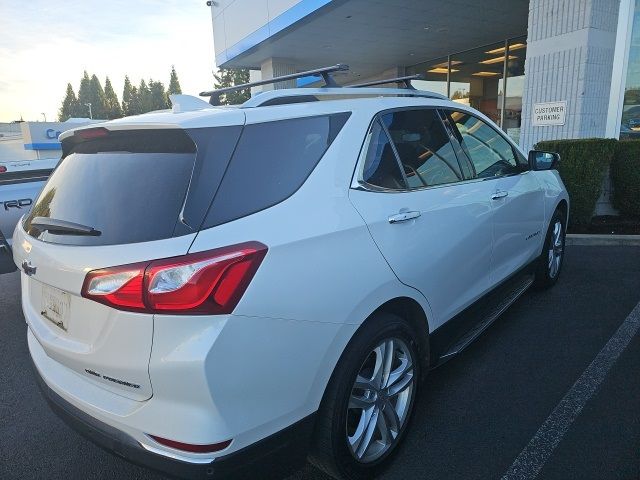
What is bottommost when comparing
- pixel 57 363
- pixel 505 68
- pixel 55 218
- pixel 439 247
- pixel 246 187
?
pixel 57 363

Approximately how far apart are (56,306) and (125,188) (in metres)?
0.61

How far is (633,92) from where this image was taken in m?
8.85

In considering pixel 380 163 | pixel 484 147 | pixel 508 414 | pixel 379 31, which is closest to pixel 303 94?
pixel 380 163

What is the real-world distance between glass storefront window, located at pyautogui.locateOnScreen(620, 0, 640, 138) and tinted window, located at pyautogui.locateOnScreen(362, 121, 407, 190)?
8.63m

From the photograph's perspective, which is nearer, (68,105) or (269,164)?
(269,164)

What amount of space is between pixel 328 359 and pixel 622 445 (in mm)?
1750

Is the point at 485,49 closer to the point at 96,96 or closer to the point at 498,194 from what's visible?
the point at 498,194

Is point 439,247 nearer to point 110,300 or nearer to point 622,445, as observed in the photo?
point 622,445

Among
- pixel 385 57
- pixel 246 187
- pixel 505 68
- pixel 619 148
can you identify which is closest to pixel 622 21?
pixel 619 148

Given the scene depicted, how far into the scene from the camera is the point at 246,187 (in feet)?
5.75

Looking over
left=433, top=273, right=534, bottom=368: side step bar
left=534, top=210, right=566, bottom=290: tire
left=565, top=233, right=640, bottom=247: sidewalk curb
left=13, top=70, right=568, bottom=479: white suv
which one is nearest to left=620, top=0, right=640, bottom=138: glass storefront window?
left=565, top=233, right=640, bottom=247: sidewalk curb

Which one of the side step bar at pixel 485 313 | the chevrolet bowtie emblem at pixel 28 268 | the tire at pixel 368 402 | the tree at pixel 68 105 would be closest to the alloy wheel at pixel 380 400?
the tire at pixel 368 402

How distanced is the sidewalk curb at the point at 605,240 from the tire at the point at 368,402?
4948 mm

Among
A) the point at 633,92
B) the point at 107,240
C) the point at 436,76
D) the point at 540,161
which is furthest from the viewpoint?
the point at 436,76
